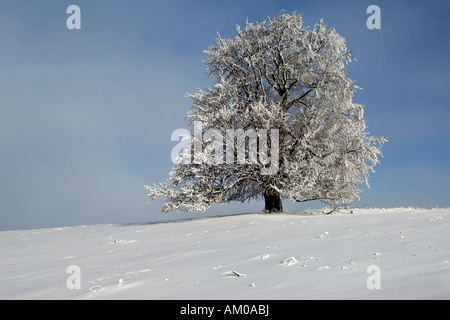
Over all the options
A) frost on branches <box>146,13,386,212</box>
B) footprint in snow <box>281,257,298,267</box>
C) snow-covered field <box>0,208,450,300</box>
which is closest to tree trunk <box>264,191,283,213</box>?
frost on branches <box>146,13,386,212</box>

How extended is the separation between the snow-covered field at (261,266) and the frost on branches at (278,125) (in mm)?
6285

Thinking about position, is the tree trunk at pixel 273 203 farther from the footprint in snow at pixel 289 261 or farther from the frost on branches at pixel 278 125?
the footprint in snow at pixel 289 261

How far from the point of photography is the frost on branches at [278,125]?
15.1m

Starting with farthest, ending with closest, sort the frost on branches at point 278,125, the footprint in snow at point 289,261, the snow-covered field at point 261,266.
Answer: the frost on branches at point 278,125 → the footprint in snow at point 289,261 → the snow-covered field at point 261,266

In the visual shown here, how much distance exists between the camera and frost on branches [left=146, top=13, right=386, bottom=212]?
15.1 meters

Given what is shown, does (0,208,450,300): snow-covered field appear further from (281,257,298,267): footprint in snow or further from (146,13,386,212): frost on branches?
(146,13,386,212): frost on branches

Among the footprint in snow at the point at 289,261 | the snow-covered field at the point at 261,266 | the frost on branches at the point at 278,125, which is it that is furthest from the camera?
the frost on branches at the point at 278,125

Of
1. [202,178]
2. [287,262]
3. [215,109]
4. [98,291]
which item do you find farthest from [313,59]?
[98,291]

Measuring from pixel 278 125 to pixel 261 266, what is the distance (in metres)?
11.0

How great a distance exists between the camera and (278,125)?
1559cm

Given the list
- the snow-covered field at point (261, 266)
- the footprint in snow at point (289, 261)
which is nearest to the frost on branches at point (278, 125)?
the snow-covered field at point (261, 266)

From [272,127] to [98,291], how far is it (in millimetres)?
12015

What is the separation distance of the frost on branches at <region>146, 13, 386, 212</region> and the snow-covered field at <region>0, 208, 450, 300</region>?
20.6 ft
